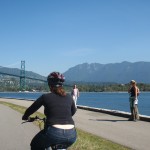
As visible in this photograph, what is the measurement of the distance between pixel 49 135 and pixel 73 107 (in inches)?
29.4

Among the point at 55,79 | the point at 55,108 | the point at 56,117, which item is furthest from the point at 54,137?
the point at 55,79

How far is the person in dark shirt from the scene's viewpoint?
19.0 ft

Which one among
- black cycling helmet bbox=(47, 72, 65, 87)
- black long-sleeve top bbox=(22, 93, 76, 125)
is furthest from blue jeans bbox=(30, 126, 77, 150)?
black cycling helmet bbox=(47, 72, 65, 87)

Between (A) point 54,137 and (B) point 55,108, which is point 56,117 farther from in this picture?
(A) point 54,137

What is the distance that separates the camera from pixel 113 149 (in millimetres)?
10500

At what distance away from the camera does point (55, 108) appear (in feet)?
19.9

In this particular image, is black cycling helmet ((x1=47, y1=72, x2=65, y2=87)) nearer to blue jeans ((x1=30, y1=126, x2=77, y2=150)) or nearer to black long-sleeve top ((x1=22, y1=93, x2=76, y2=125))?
black long-sleeve top ((x1=22, y1=93, x2=76, y2=125))

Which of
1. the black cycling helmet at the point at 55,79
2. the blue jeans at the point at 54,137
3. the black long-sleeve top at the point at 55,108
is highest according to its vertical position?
the black cycling helmet at the point at 55,79

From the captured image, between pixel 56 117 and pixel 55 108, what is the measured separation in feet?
0.45

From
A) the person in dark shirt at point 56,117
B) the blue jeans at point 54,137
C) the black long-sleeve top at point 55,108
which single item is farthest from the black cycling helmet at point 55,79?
the blue jeans at point 54,137

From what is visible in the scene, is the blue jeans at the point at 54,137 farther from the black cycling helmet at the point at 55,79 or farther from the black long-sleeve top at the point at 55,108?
the black cycling helmet at the point at 55,79

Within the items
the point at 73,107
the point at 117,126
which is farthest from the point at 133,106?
the point at 73,107

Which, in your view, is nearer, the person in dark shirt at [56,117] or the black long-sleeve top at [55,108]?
the person in dark shirt at [56,117]

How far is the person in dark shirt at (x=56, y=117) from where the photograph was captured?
579 cm
